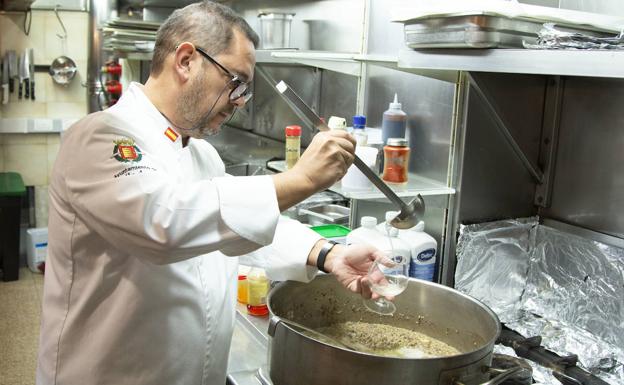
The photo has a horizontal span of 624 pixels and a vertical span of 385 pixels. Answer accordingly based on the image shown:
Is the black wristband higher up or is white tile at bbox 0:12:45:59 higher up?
white tile at bbox 0:12:45:59

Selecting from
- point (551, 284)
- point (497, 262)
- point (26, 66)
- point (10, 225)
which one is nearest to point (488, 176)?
point (497, 262)

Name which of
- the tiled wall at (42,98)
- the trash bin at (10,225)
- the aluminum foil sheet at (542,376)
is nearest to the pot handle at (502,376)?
the aluminum foil sheet at (542,376)

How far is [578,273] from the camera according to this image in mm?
1642

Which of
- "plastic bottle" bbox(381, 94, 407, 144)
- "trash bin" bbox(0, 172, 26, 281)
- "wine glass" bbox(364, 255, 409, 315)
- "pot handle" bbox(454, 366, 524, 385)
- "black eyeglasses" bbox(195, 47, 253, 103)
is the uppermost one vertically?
"black eyeglasses" bbox(195, 47, 253, 103)

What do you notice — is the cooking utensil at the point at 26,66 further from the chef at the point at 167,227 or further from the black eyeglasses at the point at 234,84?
the black eyeglasses at the point at 234,84

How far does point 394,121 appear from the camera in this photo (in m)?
1.82

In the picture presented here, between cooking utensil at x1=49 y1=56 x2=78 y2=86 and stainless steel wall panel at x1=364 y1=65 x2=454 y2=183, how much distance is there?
3.29 meters

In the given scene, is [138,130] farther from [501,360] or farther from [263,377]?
[501,360]

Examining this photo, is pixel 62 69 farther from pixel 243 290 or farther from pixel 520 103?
pixel 520 103

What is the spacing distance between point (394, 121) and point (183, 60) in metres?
0.80

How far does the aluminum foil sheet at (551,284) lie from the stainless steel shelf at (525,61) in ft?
1.73

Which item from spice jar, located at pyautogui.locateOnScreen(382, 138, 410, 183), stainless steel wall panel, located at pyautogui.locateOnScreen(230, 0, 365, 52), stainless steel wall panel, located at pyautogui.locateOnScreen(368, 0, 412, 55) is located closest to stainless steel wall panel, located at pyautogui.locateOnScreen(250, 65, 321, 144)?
stainless steel wall panel, located at pyautogui.locateOnScreen(230, 0, 365, 52)

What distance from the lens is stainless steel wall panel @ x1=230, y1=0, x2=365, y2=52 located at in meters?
2.28

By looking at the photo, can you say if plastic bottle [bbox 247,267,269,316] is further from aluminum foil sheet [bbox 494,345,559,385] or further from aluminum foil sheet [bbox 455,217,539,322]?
aluminum foil sheet [bbox 494,345,559,385]
